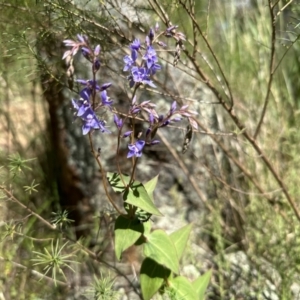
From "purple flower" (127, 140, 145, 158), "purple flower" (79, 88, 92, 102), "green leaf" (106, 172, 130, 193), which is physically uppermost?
"purple flower" (79, 88, 92, 102)

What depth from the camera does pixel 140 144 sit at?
1.05m

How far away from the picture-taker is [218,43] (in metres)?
2.94

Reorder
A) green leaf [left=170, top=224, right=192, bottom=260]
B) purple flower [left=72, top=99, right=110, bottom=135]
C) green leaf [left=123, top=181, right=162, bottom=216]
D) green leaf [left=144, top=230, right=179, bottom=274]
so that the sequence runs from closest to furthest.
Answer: purple flower [left=72, top=99, right=110, bottom=135] < green leaf [left=123, top=181, right=162, bottom=216] < green leaf [left=144, top=230, right=179, bottom=274] < green leaf [left=170, top=224, right=192, bottom=260]

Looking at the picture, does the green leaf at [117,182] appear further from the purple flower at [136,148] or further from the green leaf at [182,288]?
the green leaf at [182,288]

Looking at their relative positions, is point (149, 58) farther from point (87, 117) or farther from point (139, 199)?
point (139, 199)

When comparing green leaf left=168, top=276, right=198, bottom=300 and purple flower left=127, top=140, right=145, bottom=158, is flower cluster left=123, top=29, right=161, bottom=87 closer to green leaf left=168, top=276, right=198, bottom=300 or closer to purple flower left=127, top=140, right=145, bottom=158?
purple flower left=127, top=140, right=145, bottom=158

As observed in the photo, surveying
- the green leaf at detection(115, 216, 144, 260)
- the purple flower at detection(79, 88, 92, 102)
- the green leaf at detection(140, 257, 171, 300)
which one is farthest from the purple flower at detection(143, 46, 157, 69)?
the green leaf at detection(140, 257, 171, 300)

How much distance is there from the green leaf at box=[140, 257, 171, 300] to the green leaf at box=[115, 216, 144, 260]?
13 cm

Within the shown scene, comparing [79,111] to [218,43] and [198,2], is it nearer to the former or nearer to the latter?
[198,2]

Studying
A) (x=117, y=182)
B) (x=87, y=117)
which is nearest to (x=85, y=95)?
(x=87, y=117)

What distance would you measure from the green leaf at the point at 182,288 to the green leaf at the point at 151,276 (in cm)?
4

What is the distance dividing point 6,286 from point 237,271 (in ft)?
2.69

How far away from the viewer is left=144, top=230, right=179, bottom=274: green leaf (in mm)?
1226

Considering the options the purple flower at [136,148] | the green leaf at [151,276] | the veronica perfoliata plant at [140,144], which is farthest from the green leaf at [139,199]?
the green leaf at [151,276]
